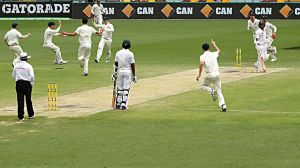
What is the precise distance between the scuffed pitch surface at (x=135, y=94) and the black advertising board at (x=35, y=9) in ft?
118

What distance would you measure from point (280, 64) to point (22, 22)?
34694 millimetres

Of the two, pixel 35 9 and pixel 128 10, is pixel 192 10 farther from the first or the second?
pixel 35 9

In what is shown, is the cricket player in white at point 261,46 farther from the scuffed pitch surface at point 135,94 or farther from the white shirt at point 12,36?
the white shirt at point 12,36

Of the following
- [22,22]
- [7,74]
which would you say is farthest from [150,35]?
[7,74]

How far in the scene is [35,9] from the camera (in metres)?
74.4

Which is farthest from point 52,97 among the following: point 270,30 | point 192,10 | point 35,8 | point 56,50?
point 35,8

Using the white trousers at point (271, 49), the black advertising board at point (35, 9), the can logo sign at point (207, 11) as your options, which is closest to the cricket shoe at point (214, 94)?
the white trousers at point (271, 49)

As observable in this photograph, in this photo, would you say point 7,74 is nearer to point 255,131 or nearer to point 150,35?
point 255,131

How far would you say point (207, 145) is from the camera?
20.7 meters

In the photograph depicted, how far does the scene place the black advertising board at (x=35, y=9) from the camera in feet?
242

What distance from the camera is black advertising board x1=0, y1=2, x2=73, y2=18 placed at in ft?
242

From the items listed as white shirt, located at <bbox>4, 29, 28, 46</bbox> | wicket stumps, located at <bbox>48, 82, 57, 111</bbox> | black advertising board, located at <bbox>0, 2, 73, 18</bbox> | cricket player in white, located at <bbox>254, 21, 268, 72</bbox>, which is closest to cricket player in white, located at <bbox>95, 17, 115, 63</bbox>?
white shirt, located at <bbox>4, 29, 28, 46</bbox>

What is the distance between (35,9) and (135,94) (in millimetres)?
44534

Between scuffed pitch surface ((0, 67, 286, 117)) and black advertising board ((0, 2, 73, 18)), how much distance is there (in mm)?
35942
